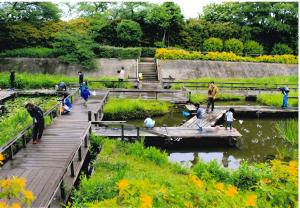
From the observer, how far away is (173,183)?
7992 mm

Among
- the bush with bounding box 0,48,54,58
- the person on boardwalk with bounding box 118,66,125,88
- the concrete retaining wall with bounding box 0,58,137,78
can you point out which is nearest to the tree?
the concrete retaining wall with bounding box 0,58,137,78

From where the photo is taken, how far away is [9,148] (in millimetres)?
8898

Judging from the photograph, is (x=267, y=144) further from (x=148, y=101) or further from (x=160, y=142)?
(x=148, y=101)

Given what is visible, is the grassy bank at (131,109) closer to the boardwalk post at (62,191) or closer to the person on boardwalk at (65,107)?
the person on boardwalk at (65,107)

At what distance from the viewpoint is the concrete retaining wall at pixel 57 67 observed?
26203 mm

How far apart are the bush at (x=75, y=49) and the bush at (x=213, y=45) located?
1173cm

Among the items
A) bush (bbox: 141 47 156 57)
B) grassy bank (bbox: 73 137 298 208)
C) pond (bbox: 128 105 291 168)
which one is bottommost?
pond (bbox: 128 105 291 168)

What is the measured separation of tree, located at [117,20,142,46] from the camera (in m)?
31.4

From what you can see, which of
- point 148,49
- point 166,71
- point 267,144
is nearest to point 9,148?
point 267,144

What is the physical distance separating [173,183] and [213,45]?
26.4 m

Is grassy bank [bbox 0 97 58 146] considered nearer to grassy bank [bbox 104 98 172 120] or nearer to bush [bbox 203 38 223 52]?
grassy bank [bbox 104 98 172 120]

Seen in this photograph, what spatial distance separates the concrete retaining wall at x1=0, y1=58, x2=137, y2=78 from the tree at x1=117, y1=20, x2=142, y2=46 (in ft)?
15.9

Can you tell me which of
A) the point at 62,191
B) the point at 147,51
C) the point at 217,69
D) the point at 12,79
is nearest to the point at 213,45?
the point at 217,69

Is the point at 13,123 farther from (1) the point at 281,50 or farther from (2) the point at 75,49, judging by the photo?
(1) the point at 281,50
